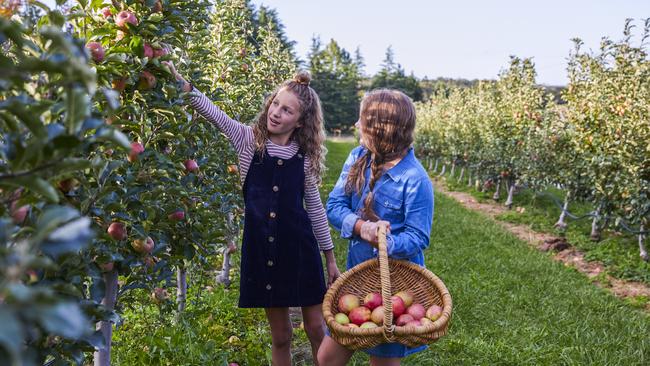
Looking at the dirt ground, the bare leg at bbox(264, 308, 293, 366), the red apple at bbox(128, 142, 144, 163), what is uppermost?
the red apple at bbox(128, 142, 144, 163)

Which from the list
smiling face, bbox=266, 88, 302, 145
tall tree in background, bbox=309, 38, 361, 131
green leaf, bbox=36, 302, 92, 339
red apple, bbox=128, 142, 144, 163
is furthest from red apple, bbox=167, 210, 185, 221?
tall tree in background, bbox=309, 38, 361, 131

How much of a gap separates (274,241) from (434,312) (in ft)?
2.49

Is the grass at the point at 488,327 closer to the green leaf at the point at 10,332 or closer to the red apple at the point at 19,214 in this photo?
the red apple at the point at 19,214

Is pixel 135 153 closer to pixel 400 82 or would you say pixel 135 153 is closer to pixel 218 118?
pixel 218 118

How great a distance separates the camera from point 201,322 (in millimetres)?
3477

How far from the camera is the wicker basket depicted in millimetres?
1818

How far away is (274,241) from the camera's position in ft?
7.70

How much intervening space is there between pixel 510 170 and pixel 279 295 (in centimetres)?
923

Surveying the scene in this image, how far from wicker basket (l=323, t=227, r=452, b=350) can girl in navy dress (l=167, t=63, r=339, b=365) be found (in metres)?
0.31

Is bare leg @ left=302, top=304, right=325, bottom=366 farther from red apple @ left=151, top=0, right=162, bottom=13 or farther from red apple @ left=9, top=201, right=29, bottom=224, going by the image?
red apple @ left=9, top=201, right=29, bottom=224

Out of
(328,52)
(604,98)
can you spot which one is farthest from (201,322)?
(328,52)

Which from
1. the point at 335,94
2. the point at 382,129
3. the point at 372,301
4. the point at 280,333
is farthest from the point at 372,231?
the point at 335,94

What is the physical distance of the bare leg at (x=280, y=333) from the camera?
2.43m

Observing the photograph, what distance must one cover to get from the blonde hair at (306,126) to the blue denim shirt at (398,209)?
261 mm
